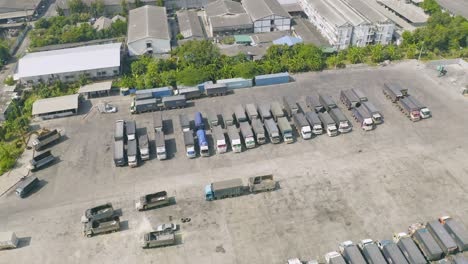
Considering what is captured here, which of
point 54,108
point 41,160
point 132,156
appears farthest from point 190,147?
point 54,108

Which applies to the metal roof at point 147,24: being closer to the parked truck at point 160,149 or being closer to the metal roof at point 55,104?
the metal roof at point 55,104

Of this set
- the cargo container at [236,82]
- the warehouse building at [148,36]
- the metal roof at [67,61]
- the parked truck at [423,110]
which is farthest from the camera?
the warehouse building at [148,36]

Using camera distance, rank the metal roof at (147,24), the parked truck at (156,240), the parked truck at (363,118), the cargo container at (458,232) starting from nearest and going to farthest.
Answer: the cargo container at (458,232) → the parked truck at (156,240) → the parked truck at (363,118) → the metal roof at (147,24)

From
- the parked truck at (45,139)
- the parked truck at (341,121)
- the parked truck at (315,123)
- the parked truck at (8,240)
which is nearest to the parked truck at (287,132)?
the parked truck at (315,123)

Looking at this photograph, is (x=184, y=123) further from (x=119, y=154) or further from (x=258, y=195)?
(x=258, y=195)

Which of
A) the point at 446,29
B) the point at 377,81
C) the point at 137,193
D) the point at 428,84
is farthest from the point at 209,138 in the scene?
the point at 446,29

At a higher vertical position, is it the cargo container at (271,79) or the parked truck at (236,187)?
the cargo container at (271,79)

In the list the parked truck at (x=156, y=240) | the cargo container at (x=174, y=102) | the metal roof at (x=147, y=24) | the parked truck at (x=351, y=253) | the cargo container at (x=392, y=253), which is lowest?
the parked truck at (x=156, y=240)

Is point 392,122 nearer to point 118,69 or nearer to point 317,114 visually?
point 317,114
